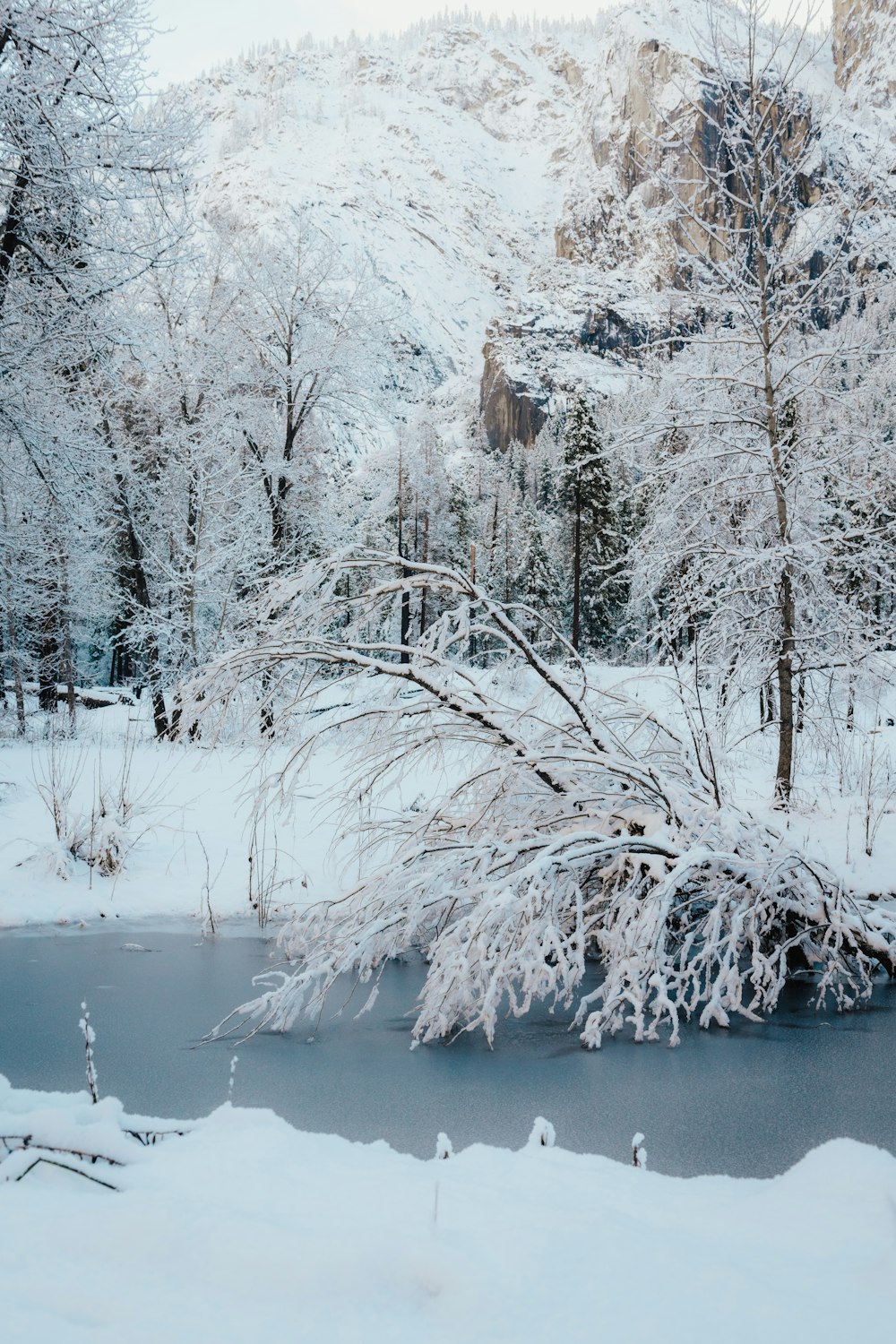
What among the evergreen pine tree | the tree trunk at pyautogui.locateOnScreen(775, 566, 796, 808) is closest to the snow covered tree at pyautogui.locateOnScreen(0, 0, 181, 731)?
the tree trunk at pyautogui.locateOnScreen(775, 566, 796, 808)

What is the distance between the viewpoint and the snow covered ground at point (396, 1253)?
67.9 inches

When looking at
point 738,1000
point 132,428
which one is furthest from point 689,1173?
point 132,428

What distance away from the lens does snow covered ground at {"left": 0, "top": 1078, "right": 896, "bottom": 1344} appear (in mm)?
1726

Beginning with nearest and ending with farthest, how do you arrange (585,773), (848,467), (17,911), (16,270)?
(585,773), (17,911), (848,467), (16,270)

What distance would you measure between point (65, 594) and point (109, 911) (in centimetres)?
1284

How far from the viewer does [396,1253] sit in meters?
1.92

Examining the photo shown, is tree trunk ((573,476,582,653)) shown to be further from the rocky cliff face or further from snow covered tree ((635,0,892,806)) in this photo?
snow covered tree ((635,0,892,806))

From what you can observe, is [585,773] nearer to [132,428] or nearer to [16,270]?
[16,270]

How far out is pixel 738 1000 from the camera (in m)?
4.78

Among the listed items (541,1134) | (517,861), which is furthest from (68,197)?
(541,1134)

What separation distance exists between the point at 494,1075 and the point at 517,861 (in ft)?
5.07

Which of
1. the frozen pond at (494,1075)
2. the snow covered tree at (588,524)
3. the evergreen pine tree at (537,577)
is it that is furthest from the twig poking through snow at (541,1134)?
the evergreen pine tree at (537,577)

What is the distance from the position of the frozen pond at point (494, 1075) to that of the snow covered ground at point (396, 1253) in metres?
1.04

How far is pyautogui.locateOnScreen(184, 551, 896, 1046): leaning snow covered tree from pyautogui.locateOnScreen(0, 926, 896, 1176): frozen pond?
204 mm
